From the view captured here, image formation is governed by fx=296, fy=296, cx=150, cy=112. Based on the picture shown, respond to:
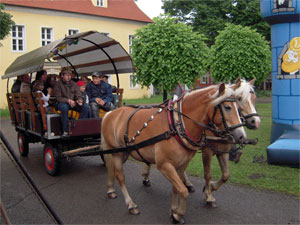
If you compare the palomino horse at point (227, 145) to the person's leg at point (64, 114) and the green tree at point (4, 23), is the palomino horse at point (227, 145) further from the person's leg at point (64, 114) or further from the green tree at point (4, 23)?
the green tree at point (4, 23)

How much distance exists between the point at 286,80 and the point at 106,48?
4.32 meters

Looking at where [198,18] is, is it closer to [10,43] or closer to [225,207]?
[10,43]

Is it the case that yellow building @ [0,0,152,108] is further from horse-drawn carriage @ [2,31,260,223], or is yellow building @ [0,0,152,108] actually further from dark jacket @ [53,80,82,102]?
horse-drawn carriage @ [2,31,260,223]

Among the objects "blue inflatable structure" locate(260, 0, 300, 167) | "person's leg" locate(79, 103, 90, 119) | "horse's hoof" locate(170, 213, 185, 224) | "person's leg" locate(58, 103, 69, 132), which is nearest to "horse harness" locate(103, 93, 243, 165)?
"horse's hoof" locate(170, 213, 185, 224)

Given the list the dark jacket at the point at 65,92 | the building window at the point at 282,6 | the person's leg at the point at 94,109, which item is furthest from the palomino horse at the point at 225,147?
the building window at the point at 282,6

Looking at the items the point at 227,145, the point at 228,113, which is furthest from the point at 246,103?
the point at 227,145

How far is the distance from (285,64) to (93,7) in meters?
22.4

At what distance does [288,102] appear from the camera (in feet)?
23.0

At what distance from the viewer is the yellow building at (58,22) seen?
855 inches

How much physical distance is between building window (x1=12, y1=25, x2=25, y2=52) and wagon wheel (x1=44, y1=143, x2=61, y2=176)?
18.8 m

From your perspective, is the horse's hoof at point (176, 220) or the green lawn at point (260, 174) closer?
the horse's hoof at point (176, 220)

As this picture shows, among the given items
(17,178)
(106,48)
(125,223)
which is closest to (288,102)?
(106,48)

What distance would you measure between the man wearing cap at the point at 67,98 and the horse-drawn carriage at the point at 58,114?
148mm

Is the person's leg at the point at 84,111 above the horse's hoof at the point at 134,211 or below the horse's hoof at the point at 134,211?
above
